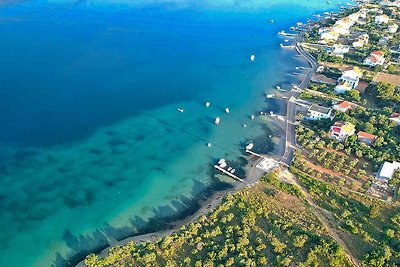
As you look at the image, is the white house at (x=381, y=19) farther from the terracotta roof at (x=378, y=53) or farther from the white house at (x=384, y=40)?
the terracotta roof at (x=378, y=53)

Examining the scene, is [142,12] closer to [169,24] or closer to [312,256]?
[169,24]

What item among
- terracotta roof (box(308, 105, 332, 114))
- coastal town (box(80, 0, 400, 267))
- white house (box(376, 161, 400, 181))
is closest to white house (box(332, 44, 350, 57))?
coastal town (box(80, 0, 400, 267))

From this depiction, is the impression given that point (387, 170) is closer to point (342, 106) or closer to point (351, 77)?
point (342, 106)

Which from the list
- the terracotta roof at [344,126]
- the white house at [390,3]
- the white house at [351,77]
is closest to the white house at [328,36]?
the white house at [351,77]

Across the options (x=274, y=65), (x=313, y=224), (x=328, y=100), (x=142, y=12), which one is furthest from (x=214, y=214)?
(x=142, y=12)

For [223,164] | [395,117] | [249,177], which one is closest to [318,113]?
[395,117]

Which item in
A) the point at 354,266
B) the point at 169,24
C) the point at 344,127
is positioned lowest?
the point at 354,266
